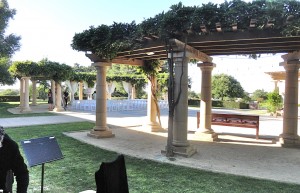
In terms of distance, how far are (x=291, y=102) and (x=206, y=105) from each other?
2670 millimetres

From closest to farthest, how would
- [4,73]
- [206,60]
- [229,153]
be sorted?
[229,153]
[206,60]
[4,73]

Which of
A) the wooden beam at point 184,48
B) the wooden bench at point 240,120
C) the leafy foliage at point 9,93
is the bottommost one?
the wooden bench at point 240,120

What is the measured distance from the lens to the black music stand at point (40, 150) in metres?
3.05

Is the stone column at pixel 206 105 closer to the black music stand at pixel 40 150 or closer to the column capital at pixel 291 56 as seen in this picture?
the column capital at pixel 291 56

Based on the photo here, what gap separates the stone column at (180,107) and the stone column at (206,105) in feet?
8.85

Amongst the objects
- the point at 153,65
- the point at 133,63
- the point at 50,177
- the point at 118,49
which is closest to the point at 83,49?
the point at 118,49

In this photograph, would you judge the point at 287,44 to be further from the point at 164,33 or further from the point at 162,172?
the point at 162,172

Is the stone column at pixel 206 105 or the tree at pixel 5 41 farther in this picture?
the tree at pixel 5 41

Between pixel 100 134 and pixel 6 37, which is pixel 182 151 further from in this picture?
pixel 6 37

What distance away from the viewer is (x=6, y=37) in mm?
23938

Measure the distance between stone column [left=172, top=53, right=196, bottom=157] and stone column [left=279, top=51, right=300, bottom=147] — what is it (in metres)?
3.74

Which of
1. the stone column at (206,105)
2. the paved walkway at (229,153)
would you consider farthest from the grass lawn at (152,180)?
the stone column at (206,105)

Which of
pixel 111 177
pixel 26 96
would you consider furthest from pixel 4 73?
pixel 111 177

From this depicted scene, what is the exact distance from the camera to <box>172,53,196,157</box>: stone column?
669 centimetres
